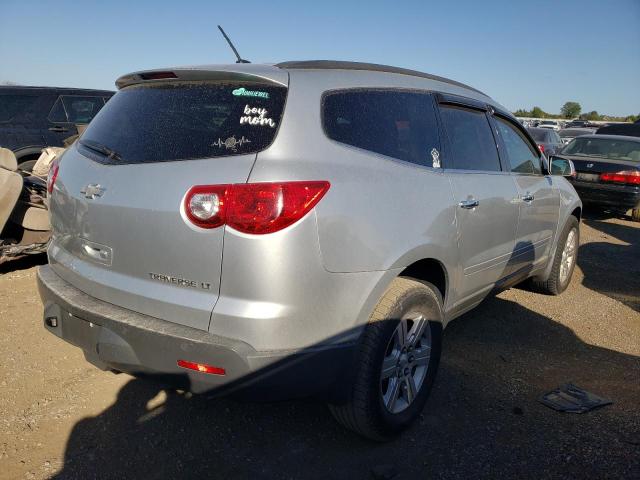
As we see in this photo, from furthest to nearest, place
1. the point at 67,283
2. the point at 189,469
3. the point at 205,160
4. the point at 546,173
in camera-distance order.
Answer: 1. the point at 546,173
2. the point at 67,283
3. the point at 189,469
4. the point at 205,160

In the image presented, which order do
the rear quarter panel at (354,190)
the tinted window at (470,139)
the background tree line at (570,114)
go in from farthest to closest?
Answer: the background tree line at (570,114)
the tinted window at (470,139)
the rear quarter panel at (354,190)

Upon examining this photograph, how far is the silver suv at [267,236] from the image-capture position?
6.77 ft

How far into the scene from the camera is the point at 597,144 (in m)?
10.5

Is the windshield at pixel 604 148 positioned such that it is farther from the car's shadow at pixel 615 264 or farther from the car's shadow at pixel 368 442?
the car's shadow at pixel 368 442

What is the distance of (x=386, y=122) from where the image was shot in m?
2.70

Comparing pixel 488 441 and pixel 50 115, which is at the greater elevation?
pixel 50 115

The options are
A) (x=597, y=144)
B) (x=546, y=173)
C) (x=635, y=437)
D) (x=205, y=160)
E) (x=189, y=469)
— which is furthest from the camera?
(x=597, y=144)

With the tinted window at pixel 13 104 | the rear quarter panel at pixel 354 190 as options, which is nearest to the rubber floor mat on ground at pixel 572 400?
the rear quarter panel at pixel 354 190

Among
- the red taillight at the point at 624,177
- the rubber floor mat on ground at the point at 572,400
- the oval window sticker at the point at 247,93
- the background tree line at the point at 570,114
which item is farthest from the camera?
the background tree line at the point at 570,114

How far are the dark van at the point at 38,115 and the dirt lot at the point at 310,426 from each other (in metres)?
4.18

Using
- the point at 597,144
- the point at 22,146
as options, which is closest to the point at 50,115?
the point at 22,146

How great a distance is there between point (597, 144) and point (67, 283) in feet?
34.9

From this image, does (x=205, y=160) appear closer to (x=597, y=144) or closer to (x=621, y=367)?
(x=621, y=367)

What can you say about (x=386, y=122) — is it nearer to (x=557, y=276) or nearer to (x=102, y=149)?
(x=102, y=149)
